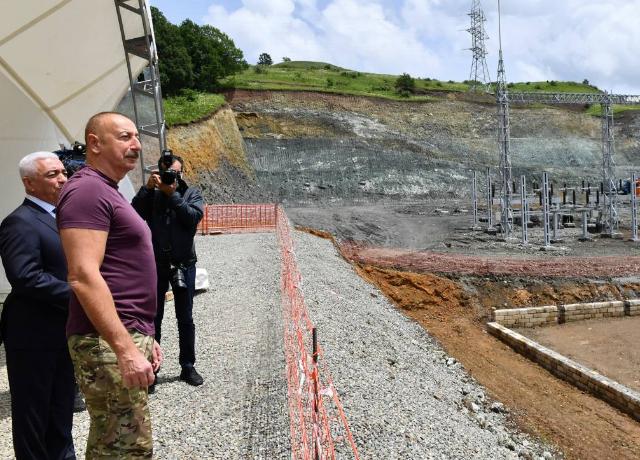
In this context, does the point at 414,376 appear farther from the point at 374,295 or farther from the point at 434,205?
the point at 434,205

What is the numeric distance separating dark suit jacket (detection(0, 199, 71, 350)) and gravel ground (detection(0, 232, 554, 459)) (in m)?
1.38

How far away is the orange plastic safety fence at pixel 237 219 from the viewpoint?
66.4ft

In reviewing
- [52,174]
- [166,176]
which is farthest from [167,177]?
[52,174]

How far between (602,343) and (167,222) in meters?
10.4

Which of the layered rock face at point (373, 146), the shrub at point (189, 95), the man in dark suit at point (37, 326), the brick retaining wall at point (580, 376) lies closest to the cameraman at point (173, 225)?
the man in dark suit at point (37, 326)

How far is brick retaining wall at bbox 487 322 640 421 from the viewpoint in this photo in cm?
828

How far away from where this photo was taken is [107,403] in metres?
2.26

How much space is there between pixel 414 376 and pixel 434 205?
28.9 m

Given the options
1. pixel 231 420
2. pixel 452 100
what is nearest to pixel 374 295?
pixel 231 420

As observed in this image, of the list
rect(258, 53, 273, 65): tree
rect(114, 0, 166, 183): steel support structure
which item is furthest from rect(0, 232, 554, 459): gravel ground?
rect(258, 53, 273, 65): tree

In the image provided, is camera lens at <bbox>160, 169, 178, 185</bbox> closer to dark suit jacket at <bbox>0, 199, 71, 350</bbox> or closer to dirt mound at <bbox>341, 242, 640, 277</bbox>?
dark suit jacket at <bbox>0, 199, 71, 350</bbox>

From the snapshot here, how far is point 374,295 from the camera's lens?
12.3 meters

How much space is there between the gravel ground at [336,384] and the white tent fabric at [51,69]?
316 centimetres

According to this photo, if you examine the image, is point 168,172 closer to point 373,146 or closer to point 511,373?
point 511,373
